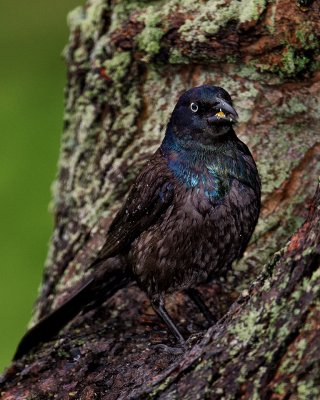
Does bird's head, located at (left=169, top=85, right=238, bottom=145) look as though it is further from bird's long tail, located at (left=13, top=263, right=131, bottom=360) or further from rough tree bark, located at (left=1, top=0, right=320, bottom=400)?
bird's long tail, located at (left=13, top=263, right=131, bottom=360)

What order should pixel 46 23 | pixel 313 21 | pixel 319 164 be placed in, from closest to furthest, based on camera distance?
pixel 313 21
pixel 319 164
pixel 46 23

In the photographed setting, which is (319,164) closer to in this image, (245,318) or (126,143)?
(126,143)

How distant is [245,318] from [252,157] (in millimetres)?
1330

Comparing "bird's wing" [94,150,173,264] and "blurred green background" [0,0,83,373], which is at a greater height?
"blurred green background" [0,0,83,373]

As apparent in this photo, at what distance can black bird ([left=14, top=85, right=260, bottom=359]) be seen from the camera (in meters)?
4.45

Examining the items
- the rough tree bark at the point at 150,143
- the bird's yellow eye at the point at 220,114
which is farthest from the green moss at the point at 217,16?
the bird's yellow eye at the point at 220,114

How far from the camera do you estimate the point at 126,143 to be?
5.13m

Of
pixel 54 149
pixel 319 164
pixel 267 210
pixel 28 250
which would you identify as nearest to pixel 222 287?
pixel 267 210

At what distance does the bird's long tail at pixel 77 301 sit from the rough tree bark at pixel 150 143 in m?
0.06

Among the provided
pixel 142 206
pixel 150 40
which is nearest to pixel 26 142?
pixel 150 40

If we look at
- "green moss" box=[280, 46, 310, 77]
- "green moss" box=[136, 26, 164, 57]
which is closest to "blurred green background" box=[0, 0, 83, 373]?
"green moss" box=[136, 26, 164, 57]

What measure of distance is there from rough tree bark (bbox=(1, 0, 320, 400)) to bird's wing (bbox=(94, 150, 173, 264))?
31cm

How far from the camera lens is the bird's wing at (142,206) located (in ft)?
14.8

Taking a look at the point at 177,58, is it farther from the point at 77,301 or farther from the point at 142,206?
the point at 77,301
